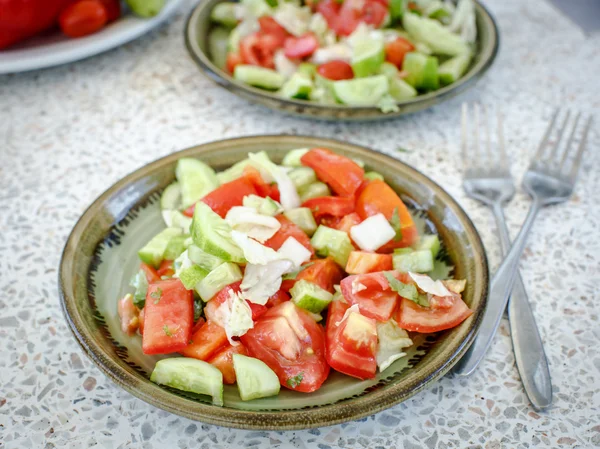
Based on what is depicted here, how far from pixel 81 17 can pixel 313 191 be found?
3.65 ft

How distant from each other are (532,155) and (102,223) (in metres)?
1.09

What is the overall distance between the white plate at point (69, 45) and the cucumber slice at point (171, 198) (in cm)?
78

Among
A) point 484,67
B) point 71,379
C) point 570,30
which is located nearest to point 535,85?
point 484,67

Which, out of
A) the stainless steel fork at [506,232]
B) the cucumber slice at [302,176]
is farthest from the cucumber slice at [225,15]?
the cucumber slice at [302,176]

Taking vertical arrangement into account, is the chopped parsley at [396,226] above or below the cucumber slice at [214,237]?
below

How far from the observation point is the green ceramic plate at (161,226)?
77 centimetres

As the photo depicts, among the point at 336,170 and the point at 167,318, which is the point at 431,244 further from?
the point at 167,318

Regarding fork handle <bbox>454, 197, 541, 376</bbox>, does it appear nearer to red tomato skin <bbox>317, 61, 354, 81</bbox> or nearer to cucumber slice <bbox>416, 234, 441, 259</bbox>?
cucumber slice <bbox>416, 234, 441, 259</bbox>

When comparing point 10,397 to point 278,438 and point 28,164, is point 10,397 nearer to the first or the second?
point 278,438

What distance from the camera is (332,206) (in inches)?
42.4

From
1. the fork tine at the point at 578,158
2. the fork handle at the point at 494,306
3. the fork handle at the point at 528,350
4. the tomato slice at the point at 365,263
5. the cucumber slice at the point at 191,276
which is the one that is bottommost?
the fork handle at the point at 528,350

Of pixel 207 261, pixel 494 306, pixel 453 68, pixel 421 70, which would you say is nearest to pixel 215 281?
pixel 207 261

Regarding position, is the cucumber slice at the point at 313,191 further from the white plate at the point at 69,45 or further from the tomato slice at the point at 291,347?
the white plate at the point at 69,45

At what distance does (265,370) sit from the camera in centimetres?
84
